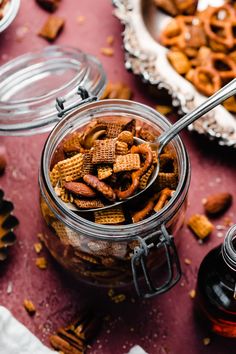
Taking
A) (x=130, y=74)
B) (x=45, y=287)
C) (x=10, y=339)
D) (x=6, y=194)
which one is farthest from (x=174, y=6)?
(x=10, y=339)

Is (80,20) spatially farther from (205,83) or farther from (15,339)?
(15,339)

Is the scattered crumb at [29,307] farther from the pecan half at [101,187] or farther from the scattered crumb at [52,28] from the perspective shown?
the scattered crumb at [52,28]

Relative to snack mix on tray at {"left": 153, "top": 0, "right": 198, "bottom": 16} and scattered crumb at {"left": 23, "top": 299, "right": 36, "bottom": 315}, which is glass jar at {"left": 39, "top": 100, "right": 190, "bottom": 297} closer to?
scattered crumb at {"left": 23, "top": 299, "right": 36, "bottom": 315}

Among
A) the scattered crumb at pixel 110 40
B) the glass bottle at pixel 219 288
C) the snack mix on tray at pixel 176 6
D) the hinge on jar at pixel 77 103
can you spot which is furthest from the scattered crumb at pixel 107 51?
the glass bottle at pixel 219 288

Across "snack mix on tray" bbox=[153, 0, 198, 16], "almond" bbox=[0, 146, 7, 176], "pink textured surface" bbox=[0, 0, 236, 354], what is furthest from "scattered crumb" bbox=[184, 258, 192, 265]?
"snack mix on tray" bbox=[153, 0, 198, 16]

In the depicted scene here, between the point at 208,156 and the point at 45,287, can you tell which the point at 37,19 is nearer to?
the point at 208,156

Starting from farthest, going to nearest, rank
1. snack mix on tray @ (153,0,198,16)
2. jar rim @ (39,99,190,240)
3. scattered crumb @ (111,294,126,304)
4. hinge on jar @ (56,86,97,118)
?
snack mix on tray @ (153,0,198,16) → scattered crumb @ (111,294,126,304) → hinge on jar @ (56,86,97,118) → jar rim @ (39,99,190,240)

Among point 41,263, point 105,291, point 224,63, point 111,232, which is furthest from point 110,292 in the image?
point 224,63
